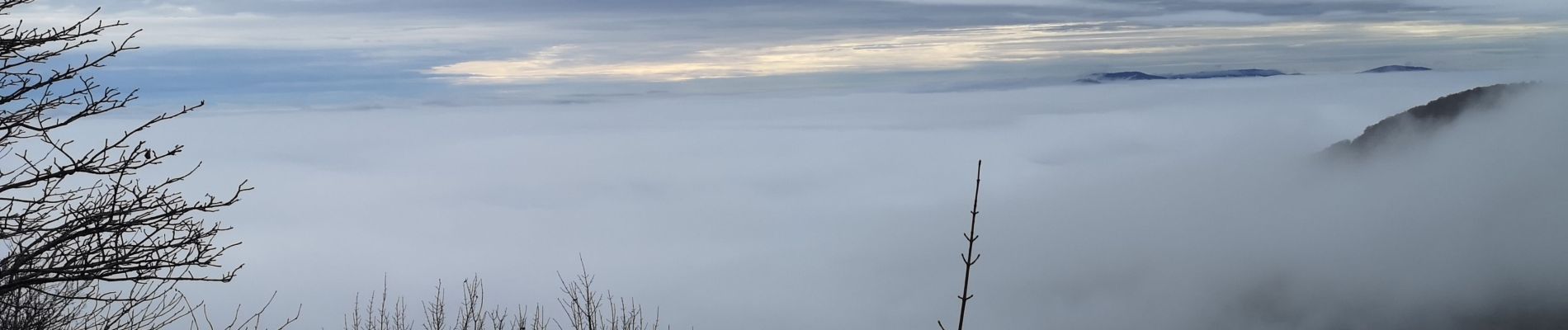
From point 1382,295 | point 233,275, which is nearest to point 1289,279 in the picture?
point 1382,295

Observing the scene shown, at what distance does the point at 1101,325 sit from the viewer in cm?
19088

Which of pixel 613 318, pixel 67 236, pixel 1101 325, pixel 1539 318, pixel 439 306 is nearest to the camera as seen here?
pixel 67 236

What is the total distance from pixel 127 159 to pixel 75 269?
2.95 feet

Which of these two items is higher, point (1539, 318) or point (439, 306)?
point (439, 306)

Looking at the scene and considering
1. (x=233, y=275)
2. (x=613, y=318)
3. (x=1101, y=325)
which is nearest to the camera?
(x=233, y=275)

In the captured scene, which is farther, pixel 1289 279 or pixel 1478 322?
pixel 1289 279

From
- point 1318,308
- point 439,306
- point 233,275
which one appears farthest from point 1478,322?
point 233,275

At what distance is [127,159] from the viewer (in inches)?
339

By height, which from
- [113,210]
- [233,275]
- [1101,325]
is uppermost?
[113,210]

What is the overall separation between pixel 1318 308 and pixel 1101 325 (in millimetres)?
34225

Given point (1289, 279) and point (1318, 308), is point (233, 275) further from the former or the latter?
point (1289, 279)

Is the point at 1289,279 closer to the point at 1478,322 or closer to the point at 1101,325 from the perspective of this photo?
the point at 1101,325

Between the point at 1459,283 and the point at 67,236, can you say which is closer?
the point at 67,236

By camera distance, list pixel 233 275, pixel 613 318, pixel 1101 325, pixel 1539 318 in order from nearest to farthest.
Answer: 1. pixel 233 275
2. pixel 613 318
3. pixel 1539 318
4. pixel 1101 325
